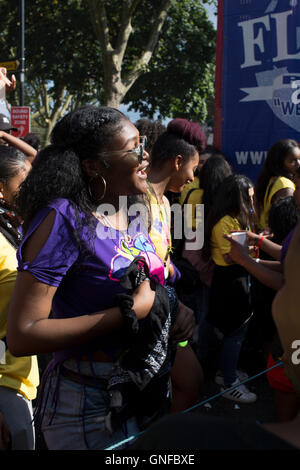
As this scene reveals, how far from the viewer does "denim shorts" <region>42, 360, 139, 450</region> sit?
62.1 inches

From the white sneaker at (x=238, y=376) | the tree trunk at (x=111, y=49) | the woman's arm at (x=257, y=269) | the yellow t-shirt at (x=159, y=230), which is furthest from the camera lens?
the tree trunk at (x=111, y=49)

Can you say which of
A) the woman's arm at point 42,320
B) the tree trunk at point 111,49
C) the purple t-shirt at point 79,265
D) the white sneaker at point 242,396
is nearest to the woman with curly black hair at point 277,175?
the white sneaker at point 242,396

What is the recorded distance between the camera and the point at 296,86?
4.42 metres

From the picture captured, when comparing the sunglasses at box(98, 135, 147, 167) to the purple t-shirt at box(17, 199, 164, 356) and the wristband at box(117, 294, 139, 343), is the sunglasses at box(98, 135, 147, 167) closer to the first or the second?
the purple t-shirt at box(17, 199, 164, 356)

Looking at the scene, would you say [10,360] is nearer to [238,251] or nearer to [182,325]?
[182,325]

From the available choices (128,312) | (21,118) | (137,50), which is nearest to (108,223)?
(128,312)

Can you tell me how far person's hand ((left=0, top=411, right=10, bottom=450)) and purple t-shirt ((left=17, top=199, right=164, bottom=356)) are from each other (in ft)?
1.55

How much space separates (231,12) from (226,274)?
2.47 meters

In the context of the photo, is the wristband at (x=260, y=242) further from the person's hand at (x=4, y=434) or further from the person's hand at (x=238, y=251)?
the person's hand at (x=4, y=434)

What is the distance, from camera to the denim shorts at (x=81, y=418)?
1.58m

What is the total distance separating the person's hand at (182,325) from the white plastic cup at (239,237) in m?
1.43

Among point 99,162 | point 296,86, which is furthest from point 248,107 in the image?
point 99,162

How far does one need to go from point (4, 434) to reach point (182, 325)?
75 cm

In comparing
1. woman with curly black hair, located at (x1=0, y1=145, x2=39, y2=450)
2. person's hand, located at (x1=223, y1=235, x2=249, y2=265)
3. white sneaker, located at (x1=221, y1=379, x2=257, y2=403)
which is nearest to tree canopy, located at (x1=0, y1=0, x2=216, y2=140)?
white sneaker, located at (x1=221, y1=379, x2=257, y2=403)
